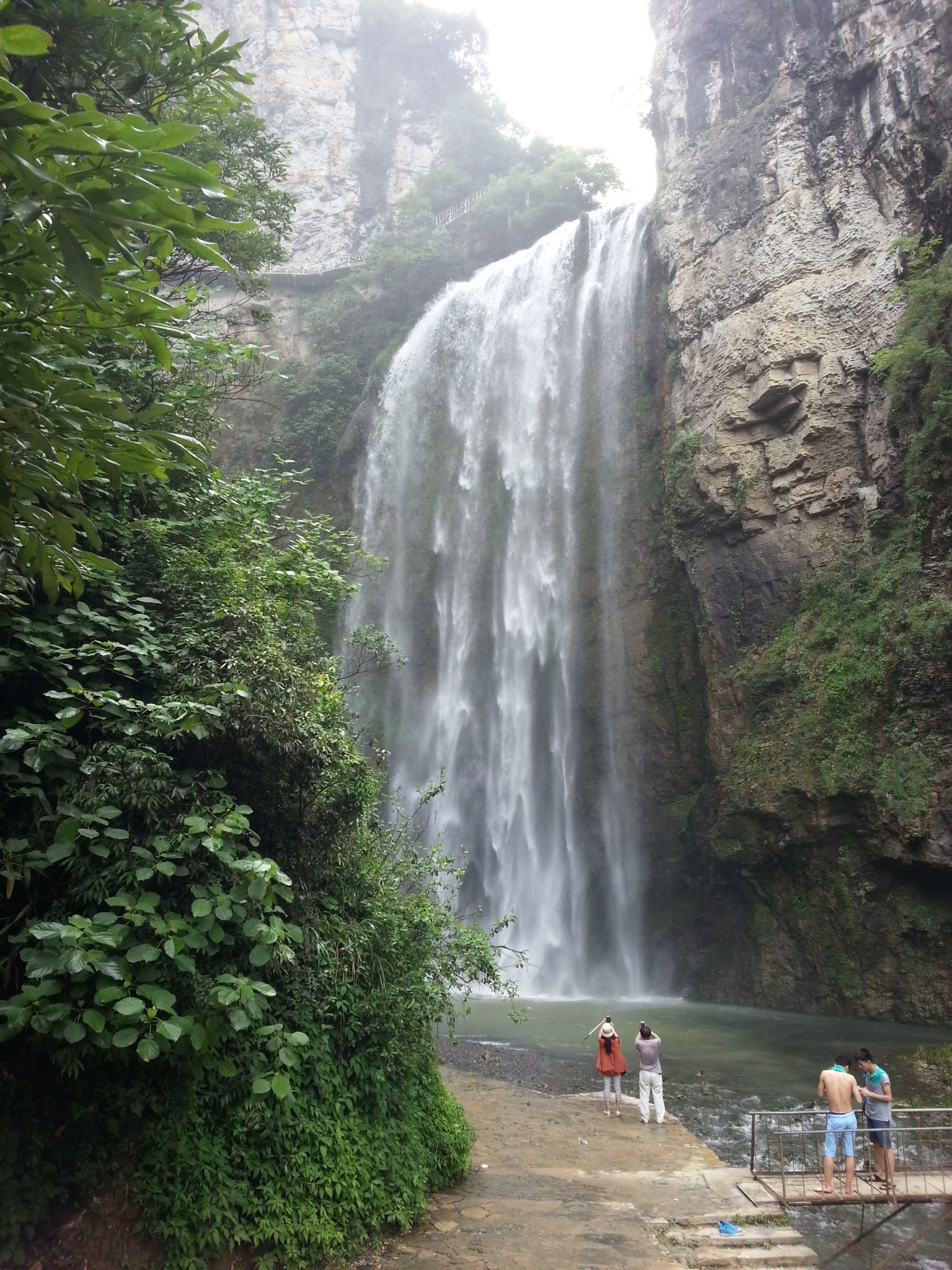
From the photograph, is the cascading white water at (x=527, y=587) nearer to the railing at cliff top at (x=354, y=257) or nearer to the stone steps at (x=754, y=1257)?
the railing at cliff top at (x=354, y=257)

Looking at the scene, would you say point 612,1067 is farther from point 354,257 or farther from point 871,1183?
point 354,257

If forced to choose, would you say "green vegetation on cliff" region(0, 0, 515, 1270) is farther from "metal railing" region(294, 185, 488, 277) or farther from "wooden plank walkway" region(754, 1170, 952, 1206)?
"metal railing" region(294, 185, 488, 277)

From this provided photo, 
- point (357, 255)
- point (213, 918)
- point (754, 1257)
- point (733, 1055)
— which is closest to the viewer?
point (213, 918)

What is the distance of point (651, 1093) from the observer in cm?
938

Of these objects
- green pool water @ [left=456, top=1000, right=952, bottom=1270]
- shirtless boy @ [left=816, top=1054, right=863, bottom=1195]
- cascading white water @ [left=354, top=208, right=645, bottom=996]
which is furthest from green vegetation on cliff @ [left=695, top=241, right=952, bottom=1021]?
shirtless boy @ [left=816, top=1054, right=863, bottom=1195]

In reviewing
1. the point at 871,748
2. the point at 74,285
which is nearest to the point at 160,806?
the point at 74,285

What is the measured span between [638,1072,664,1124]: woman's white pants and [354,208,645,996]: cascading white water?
10438mm

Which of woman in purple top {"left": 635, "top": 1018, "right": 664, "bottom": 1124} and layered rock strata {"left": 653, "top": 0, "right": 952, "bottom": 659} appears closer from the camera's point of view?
woman in purple top {"left": 635, "top": 1018, "right": 664, "bottom": 1124}

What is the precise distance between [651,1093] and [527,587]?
1626 centimetres

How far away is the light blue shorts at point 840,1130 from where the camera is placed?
22.5 ft

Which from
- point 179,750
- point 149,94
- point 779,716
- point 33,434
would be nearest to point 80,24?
point 149,94

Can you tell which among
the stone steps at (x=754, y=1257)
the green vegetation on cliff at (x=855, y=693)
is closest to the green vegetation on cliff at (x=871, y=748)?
the green vegetation on cliff at (x=855, y=693)

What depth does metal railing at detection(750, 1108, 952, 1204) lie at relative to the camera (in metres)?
6.59

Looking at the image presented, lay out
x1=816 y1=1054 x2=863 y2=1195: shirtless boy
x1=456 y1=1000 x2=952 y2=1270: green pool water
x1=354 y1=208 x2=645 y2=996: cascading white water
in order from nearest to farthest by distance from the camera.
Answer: x1=816 y1=1054 x2=863 y2=1195: shirtless boy < x1=456 y1=1000 x2=952 y2=1270: green pool water < x1=354 y1=208 x2=645 y2=996: cascading white water
